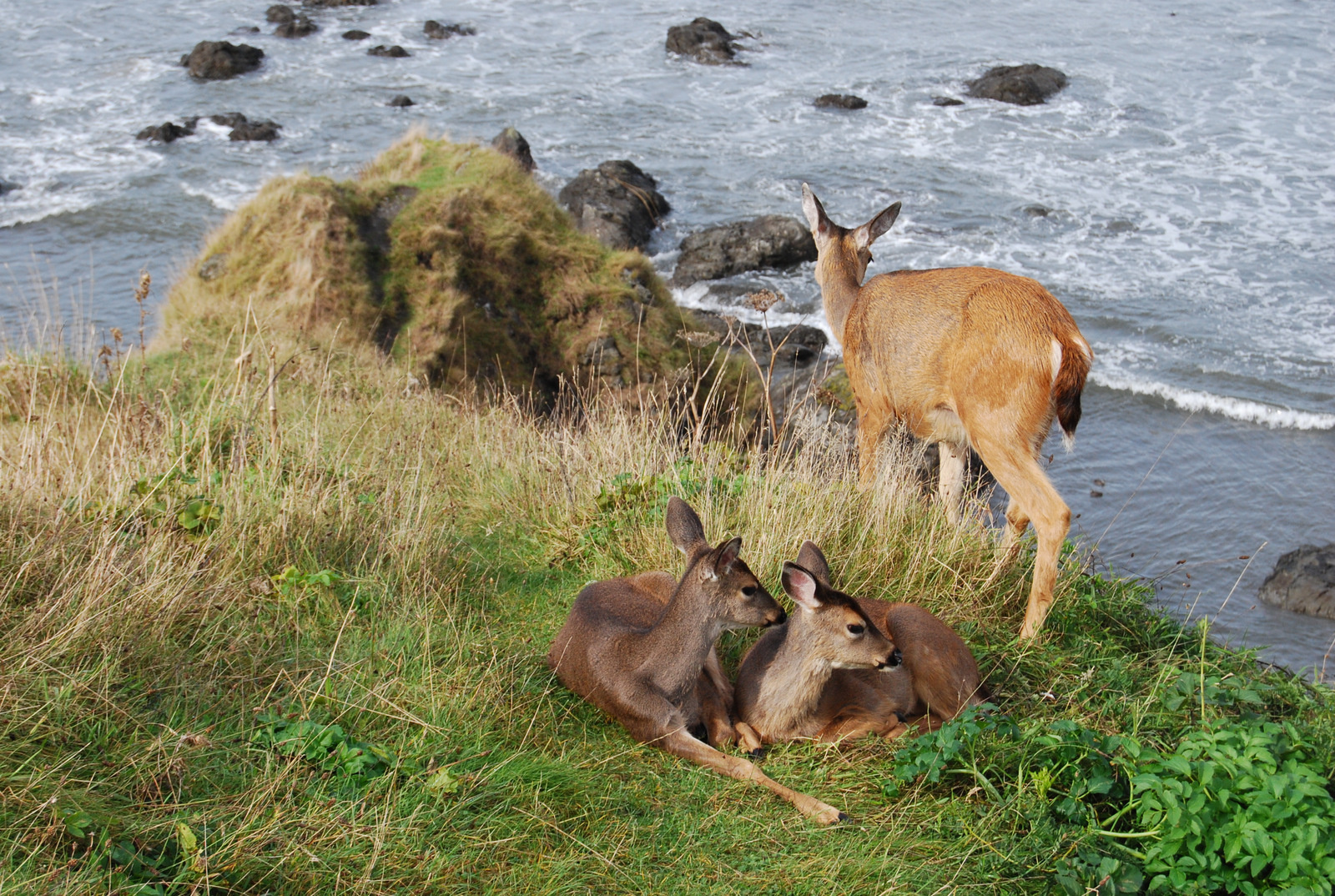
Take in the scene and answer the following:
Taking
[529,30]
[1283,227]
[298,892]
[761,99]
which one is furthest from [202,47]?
[298,892]

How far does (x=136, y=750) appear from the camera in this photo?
12.6 ft

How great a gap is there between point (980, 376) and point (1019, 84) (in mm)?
23310

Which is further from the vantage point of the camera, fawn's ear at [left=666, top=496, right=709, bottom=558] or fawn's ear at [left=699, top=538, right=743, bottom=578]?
fawn's ear at [left=666, top=496, right=709, bottom=558]

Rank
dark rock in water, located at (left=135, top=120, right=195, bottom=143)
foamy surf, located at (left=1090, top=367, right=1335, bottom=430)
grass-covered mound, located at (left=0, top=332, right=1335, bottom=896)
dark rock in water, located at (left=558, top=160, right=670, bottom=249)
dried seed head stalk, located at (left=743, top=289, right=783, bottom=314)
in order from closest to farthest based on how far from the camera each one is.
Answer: grass-covered mound, located at (left=0, top=332, right=1335, bottom=896), dried seed head stalk, located at (left=743, top=289, right=783, bottom=314), foamy surf, located at (left=1090, top=367, right=1335, bottom=430), dark rock in water, located at (left=558, top=160, right=670, bottom=249), dark rock in water, located at (left=135, top=120, right=195, bottom=143)

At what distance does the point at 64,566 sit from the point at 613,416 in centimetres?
410

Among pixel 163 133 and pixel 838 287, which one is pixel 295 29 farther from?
pixel 838 287

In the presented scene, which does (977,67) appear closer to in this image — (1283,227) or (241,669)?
(1283,227)

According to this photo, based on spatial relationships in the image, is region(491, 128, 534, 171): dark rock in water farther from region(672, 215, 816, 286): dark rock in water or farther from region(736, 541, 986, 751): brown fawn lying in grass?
region(736, 541, 986, 751): brown fawn lying in grass

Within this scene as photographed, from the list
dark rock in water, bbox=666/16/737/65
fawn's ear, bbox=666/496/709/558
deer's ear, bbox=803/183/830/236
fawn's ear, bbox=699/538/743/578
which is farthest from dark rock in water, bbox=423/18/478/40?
fawn's ear, bbox=699/538/743/578

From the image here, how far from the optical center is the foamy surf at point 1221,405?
13242mm

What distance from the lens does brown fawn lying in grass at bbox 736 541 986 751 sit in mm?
4598

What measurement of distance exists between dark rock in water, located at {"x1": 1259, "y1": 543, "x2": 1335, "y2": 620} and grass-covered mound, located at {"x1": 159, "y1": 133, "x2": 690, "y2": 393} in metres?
6.10

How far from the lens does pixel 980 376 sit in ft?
20.7

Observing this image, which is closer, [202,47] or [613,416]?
[613,416]
